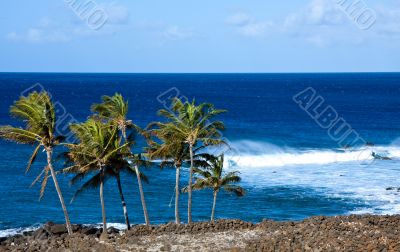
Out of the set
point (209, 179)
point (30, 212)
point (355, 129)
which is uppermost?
point (355, 129)

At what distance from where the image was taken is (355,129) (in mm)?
115625

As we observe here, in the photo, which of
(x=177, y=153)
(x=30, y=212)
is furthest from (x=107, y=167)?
(x=30, y=212)

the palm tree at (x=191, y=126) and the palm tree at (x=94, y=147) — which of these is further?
the palm tree at (x=191, y=126)

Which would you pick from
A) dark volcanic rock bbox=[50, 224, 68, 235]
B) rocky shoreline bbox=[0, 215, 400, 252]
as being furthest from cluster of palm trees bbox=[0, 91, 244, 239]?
dark volcanic rock bbox=[50, 224, 68, 235]

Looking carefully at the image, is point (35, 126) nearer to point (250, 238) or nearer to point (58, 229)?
point (58, 229)

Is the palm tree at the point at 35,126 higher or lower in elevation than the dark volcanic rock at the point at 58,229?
higher

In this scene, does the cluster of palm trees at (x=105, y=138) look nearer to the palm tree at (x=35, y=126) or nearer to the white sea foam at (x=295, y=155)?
the palm tree at (x=35, y=126)

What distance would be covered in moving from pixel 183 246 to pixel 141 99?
156 metres

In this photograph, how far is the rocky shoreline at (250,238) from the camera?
1109 inches

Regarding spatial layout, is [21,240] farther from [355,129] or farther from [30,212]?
[355,129]

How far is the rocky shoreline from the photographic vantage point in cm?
2816

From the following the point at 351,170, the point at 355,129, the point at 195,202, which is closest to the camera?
the point at 195,202

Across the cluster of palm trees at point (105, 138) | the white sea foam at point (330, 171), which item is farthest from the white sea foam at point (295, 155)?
the cluster of palm trees at point (105, 138)

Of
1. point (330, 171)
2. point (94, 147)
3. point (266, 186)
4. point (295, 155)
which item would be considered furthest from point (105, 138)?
point (295, 155)
